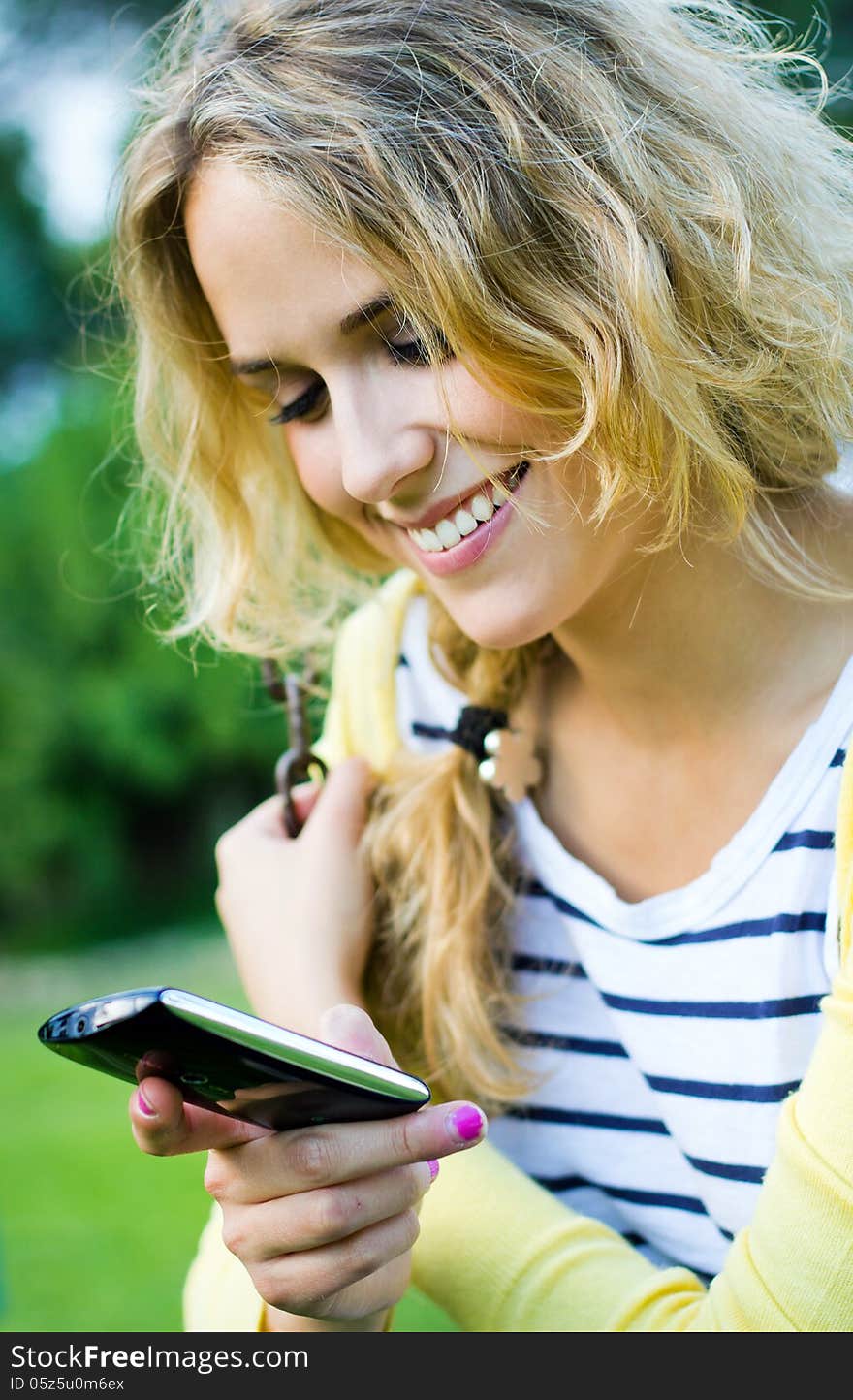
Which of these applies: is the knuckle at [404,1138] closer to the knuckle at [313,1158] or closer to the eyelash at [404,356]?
the knuckle at [313,1158]

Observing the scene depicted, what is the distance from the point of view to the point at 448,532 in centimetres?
165

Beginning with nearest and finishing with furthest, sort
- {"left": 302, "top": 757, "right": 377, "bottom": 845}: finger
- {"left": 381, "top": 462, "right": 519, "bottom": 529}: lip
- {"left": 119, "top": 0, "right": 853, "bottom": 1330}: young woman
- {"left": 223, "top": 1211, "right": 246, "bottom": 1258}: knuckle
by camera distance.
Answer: {"left": 223, "top": 1211, "right": 246, "bottom": 1258}: knuckle < {"left": 119, "top": 0, "right": 853, "bottom": 1330}: young woman < {"left": 381, "top": 462, "right": 519, "bottom": 529}: lip < {"left": 302, "top": 757, "right": 377, "bottom": 845}: finger

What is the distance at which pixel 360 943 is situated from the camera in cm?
192

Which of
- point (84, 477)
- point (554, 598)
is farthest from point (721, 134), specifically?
point (84, 477)

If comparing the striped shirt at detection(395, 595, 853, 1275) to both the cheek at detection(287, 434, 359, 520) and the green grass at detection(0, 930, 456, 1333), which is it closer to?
the cheek at detection(287, 434, 359, 520)

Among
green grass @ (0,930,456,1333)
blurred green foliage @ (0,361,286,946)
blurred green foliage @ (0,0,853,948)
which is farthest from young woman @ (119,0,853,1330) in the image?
blurred green foliage @ (0,361,286,946)

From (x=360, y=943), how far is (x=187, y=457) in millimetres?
772

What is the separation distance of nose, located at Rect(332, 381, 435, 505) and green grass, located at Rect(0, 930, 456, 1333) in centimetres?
199

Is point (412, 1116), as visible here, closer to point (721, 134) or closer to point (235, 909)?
point (235, 909)

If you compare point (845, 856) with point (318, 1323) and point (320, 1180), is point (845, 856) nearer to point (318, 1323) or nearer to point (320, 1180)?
point (320, 1180)

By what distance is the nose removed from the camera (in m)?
1.58

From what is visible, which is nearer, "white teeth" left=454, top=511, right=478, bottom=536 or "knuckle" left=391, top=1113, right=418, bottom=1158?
"knuckle" left=391, top=1113, right=418, bottom=1158

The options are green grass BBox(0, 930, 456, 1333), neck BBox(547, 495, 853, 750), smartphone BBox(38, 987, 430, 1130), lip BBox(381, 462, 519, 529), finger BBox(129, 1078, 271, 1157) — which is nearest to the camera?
smartphone BBox(38, 987, 430, 1130)

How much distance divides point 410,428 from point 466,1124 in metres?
0.77
